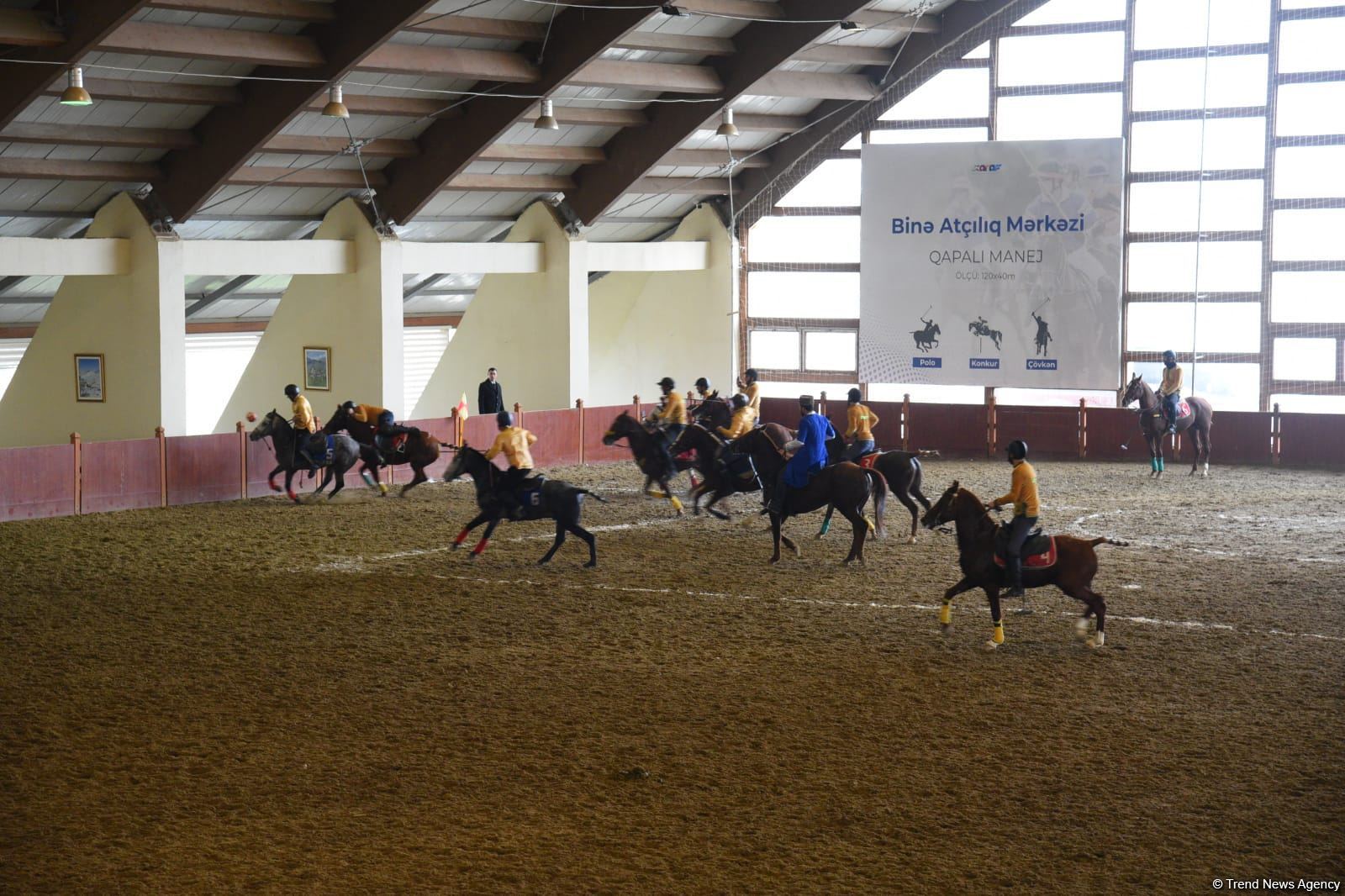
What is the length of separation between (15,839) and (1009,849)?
15.3 ft

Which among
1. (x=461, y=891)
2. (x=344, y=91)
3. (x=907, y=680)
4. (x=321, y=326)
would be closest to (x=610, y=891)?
(x=461, y=891)

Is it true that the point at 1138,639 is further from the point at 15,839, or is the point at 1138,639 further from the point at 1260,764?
A: the point at 15,839

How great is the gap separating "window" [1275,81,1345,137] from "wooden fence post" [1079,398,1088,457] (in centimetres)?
526

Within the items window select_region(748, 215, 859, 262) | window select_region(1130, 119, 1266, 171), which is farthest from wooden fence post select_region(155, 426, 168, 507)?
window select_region(1130, 119, 1266, 171)

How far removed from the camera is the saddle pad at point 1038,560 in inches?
388

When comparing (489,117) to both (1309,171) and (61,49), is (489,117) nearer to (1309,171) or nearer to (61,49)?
(61,49)

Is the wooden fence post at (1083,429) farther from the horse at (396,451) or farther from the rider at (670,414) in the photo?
the horse at (396,451)

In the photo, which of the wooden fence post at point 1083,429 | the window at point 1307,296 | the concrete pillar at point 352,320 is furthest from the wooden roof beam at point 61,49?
the window at point 1307,296

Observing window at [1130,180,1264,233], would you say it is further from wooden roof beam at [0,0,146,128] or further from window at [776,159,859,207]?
wooden roof beam at [0,0,146,128]

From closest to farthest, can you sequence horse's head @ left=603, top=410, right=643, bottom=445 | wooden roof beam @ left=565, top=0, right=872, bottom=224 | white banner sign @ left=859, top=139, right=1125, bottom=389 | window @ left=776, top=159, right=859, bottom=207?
1. horse's head @ left=603, top=410, right=643, bottom=445
2. wooden roof beam @ left=565, top=0, right=872, bottom=224
3. white banner sign @ left=859, top=139, right=1125, bottom=389
4. window @ left=776, top=159, right=859, bottom=207

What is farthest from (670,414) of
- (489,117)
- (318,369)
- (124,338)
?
(124,338)

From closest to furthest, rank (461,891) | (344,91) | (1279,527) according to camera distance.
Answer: (461,891) → (1279,527) → (344,91)

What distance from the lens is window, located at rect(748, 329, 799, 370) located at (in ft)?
86.2

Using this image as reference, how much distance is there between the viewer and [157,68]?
16.2m
